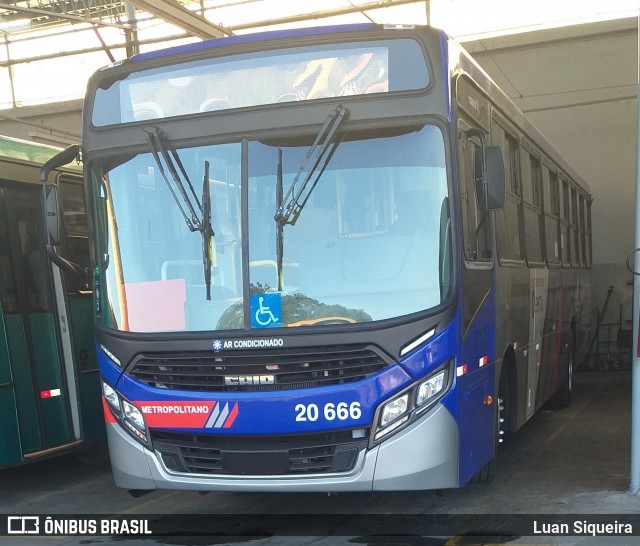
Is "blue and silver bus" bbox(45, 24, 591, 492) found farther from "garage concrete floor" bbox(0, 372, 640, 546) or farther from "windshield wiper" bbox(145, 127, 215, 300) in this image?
"garage concrete floor" bbox(0, 372, 640, 546)

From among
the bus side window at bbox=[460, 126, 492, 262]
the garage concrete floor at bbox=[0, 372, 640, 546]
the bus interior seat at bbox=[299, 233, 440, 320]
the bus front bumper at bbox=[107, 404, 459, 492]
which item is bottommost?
the garage concrete floor at bbox=[0, 372, 640, 546]

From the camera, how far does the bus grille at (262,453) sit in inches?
216

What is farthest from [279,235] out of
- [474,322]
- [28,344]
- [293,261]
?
[28,344]

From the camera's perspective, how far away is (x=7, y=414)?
7645mm

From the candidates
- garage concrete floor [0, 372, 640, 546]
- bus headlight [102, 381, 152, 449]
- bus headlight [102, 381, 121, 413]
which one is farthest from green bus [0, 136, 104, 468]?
bus headlight [102, 381, 152, 449]

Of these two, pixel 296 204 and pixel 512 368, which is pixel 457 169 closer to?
pixel 296 204

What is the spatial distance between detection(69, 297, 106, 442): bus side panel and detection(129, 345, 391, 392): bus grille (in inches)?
119

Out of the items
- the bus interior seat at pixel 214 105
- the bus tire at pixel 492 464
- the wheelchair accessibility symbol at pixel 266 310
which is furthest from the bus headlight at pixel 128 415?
the bus tire at pixel 492 464

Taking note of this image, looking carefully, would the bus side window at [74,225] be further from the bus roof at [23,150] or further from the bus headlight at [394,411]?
the bus headlight at [394,411]

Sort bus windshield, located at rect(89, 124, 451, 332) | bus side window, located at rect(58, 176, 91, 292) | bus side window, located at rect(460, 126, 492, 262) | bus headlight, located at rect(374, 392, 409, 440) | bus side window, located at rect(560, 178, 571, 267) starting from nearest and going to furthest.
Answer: bus headlight, located at rect(374, 392, 409, 440) < bus windshield, located at rect(89, 124, 451, 332) < bus side window, located at rect(460, 126, 492, 262) < bus side window, located at rect(58, 176, 91, 292) < bus side window, located at rect(560, 178, 571, 267)

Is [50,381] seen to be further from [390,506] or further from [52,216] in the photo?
[390,506]

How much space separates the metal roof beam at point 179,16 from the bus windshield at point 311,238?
553 centimetres

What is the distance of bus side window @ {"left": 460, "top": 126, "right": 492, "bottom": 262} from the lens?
5.84m

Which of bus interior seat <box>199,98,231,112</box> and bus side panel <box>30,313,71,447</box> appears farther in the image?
bus side panel <box>30,313,71,447</box>
